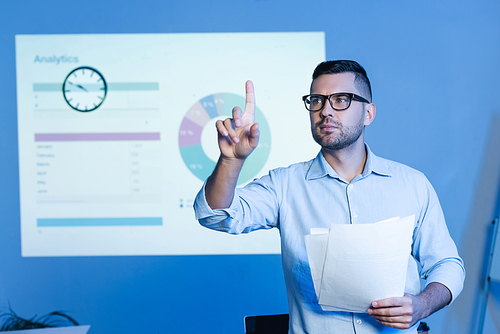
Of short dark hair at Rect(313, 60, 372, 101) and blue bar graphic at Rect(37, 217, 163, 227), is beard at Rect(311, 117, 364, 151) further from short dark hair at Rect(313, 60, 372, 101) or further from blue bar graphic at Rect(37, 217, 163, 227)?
blue bar graphic at Rect(37, 217, 163, 227)

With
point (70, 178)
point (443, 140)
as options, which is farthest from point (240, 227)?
point (443, 140)

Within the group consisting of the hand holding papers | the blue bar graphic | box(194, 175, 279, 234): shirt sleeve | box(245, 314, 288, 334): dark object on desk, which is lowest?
box(245, 314, 288, 334): dark object on desk

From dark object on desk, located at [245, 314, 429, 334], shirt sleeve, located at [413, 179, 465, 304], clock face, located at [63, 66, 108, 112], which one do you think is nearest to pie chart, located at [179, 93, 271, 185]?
clock face, located at [63, 66, 108, 112]

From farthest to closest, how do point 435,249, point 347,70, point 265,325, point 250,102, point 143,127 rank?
point 143,127 < point 265,325 < point 347,70 < point 435,249 < point 250,102

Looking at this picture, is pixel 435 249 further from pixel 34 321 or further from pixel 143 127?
pixel 34 321

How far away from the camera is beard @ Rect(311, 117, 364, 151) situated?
45.8 inches

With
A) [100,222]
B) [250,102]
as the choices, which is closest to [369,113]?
[250,102]

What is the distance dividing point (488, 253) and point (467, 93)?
1.04 meters

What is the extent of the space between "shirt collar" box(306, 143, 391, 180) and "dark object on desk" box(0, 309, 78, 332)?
2.02m

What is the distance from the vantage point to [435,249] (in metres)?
1.12

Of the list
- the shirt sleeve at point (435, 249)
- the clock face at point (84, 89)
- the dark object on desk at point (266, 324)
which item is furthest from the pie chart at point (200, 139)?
the shirt sleeve at point (435, 249)

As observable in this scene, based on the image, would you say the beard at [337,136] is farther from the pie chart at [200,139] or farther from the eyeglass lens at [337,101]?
the pie chart at [200,139]

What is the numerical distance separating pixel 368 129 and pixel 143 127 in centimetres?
144

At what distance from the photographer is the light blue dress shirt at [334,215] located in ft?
3.46
